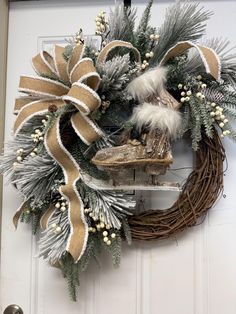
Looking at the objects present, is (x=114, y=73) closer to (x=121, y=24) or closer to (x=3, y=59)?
(x=121, y=24)

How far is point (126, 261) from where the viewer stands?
3.54 ft

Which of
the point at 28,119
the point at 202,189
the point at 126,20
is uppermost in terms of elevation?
the point at 126,20

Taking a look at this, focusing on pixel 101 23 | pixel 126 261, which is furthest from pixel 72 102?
pixel 126 261

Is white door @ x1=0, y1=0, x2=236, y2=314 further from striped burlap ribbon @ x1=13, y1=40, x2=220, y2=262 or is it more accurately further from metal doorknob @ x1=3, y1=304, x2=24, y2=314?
striped burlap ribbon @ x1=13, y1=40, x2=220, y2=262

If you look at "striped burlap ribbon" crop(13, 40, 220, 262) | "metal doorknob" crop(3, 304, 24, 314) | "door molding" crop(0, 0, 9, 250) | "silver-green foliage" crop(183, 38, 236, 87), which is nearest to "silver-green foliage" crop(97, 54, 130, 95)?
"striped burlap ribbon" crop(13, 40, 220, 262)

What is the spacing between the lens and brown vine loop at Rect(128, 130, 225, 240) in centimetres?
97

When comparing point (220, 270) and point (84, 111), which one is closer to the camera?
point (84, 111)

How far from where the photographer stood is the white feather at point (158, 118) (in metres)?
0.84

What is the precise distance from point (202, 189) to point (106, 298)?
427mm

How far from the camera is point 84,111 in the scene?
856 millimetres

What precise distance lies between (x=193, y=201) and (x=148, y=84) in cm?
32

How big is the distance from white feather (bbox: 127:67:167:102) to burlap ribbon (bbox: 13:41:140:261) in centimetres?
7

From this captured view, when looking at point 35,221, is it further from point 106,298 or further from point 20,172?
point 106,298

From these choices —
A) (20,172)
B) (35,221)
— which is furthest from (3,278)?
(20,172)
